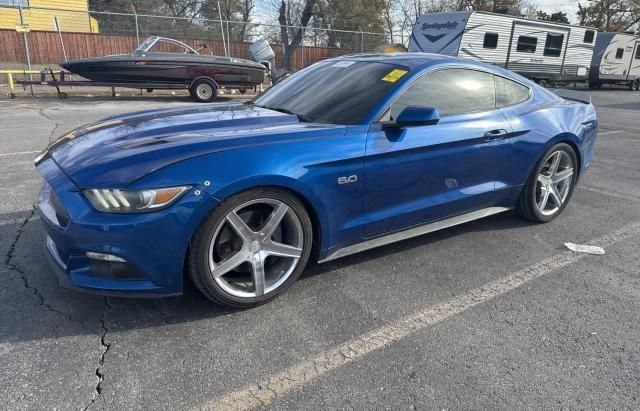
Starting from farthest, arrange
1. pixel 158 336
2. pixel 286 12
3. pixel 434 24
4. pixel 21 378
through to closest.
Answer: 1. pixel 286 12
2. pixel 434 24
3. pixel 158 336
4. pixel 21 378

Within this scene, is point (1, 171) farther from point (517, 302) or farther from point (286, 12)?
point (286, 12)

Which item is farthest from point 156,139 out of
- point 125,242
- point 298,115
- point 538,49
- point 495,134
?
point 538,49

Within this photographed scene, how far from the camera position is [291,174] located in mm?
2561

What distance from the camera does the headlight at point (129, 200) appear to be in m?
2.24

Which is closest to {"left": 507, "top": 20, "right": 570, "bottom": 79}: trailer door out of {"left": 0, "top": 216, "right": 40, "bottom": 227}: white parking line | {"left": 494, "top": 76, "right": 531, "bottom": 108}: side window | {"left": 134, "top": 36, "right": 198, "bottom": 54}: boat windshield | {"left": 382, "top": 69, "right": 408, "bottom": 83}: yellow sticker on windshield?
{"left": 134, "top": 36, "right": 198, "bottom": 54}: boat windshield

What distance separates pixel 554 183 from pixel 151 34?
17542 millimetres

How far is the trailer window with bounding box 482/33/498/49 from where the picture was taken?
1830 centimetres

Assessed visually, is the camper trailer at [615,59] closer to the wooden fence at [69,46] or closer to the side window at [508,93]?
the wooden fence at [69,46]

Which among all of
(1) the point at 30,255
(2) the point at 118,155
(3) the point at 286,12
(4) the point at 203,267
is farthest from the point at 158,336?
(3) the point at 286,12

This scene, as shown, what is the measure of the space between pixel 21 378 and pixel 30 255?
1.42 metres

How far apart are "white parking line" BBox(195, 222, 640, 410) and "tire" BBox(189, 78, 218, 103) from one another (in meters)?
11.5

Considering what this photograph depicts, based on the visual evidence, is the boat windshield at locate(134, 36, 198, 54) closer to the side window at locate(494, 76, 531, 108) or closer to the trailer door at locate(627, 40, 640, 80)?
the side window at locate(494, 76, 531, 108)

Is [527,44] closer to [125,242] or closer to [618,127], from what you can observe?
[618,127]

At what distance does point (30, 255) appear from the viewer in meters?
3.20
